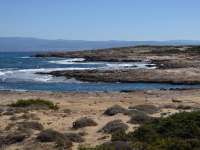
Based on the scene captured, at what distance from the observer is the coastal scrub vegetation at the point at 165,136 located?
1630cm

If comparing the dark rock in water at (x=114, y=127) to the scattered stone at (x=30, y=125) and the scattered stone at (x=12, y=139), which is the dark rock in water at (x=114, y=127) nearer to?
the scattered stone at (x=30, y=125)

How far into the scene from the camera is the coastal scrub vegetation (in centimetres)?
1630

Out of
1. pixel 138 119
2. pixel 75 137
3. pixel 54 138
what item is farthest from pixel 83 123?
pixel 54 138

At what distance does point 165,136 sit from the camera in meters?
17.7

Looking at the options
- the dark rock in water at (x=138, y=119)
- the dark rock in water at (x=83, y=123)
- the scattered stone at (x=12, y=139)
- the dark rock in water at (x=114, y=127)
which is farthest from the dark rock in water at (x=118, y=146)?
the dark rock in water at (x=138, y=119)

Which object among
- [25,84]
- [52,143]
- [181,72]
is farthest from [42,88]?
[52,143]

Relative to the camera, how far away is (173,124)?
18.3m

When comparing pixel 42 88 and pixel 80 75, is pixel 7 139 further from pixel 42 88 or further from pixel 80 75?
pixel 80 75

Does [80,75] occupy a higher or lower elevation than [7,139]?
lower

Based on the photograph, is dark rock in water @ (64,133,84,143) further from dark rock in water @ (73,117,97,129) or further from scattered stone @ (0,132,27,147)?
dark rock in water @ (73,117,97,129)

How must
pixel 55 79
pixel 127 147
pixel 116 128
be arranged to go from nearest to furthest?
pixel 127 147
pixel 116 128
pixel 55 79

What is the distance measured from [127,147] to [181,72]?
170 feet

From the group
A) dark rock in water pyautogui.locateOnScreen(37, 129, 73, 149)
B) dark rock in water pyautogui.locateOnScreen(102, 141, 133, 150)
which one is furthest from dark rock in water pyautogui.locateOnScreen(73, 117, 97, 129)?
dark rock in water pyautogui.locateOnScreen(102, 141, 133, 150)

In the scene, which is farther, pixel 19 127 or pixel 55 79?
pixel 55 79
